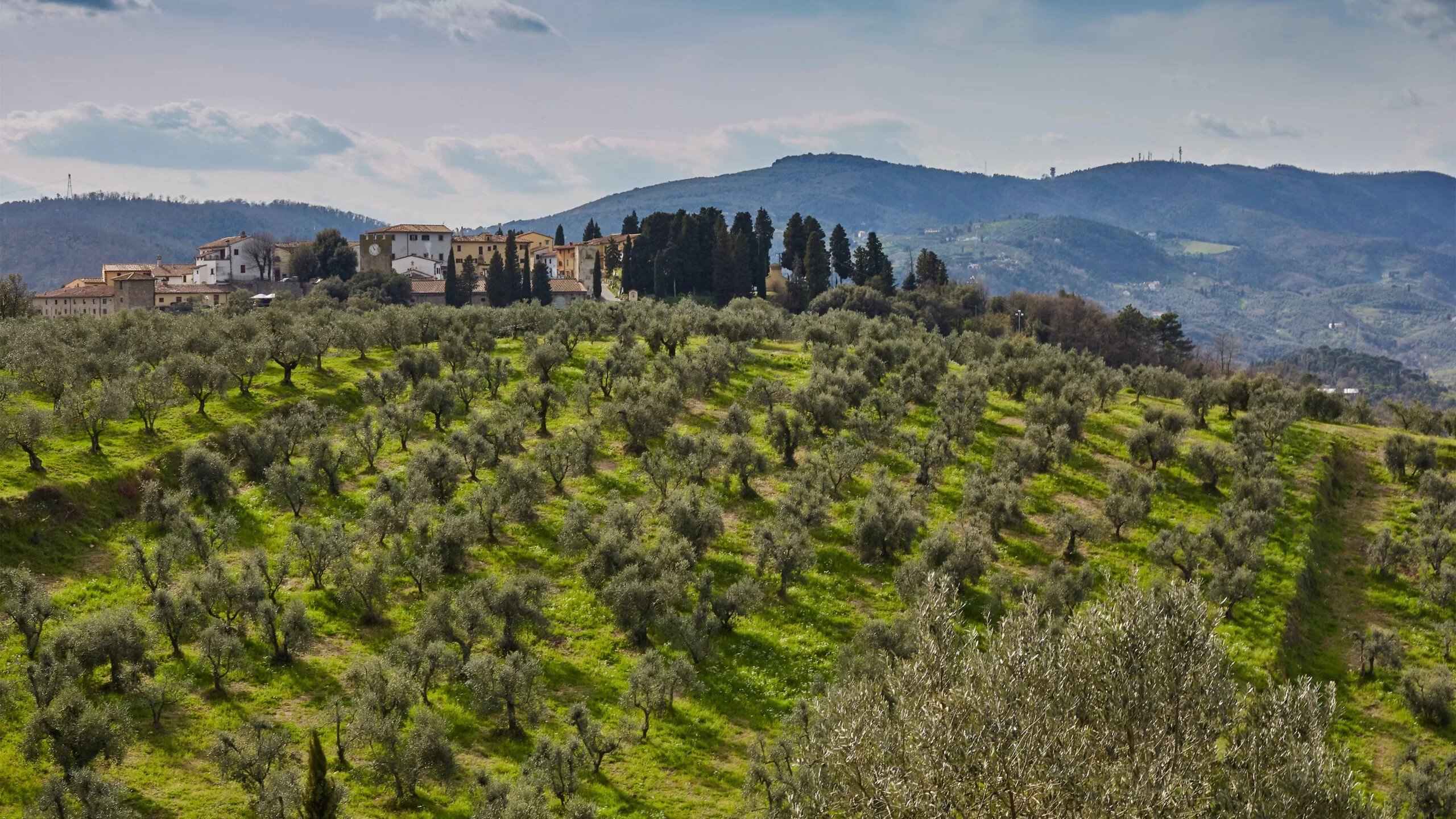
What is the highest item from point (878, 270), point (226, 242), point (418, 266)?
point (226, 242)

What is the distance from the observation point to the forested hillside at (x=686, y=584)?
891 inches

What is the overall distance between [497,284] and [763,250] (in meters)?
38.5

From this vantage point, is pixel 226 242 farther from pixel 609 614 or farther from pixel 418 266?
pixel 609 614

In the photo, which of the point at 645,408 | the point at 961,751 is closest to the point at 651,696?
the point at 961,751

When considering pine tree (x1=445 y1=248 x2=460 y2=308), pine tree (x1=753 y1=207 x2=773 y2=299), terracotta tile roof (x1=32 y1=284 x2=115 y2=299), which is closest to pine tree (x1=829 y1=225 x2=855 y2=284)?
pine tree (x1=753 y1=207 x2=773 y2=299)

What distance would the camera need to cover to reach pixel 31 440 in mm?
43562

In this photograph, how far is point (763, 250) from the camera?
14212cm

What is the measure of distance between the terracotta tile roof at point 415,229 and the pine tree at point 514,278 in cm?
3485

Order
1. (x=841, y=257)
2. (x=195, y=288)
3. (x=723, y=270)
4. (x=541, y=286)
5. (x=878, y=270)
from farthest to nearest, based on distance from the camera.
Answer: (x=841, y=257)
(x=878, y=270)
(x=195, y=288)
(x=541, y=286)
(x=723, y=270)

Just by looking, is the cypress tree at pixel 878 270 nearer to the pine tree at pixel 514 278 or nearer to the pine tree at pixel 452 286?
the pine tree at pixel 514 278

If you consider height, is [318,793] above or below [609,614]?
above

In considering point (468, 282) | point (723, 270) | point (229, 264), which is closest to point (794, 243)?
point (723, 270)

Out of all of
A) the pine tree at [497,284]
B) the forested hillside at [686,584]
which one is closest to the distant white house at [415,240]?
the pine tree at [497,284]

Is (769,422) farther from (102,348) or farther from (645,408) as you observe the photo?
(102,348)
